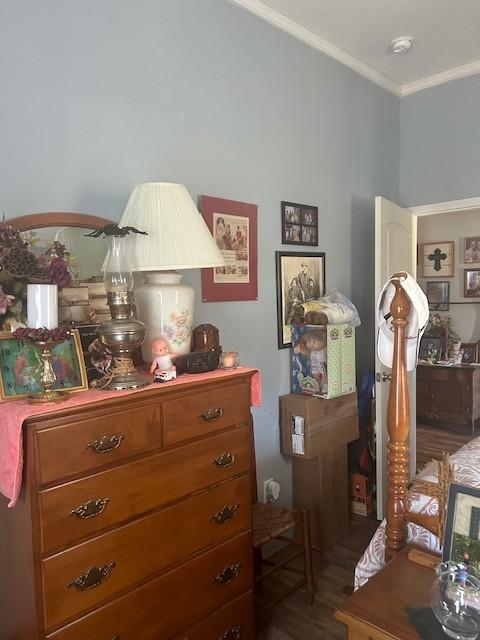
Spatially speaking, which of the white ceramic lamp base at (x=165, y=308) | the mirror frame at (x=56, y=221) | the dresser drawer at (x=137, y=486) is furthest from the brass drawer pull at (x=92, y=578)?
the mirror frame at (x=56, y=221)

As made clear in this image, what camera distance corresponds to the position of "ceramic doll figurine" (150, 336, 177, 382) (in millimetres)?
1494

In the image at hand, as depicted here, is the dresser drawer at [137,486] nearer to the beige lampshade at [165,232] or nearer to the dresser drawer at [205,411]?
the dresser drawer at [205,411]

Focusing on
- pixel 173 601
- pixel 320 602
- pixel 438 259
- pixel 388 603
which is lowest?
pixel 320 602

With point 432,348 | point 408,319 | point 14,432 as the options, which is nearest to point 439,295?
point 432,348

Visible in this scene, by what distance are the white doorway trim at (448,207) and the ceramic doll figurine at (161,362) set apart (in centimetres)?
263

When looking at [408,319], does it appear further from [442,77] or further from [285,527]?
[442,77]

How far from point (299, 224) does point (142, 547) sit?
1.92 meters

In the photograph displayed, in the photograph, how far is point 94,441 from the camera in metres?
1.27

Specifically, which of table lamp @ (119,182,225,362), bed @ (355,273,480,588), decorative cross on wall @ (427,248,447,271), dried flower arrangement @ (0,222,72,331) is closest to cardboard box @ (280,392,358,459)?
bed @ (355,273,480,588)

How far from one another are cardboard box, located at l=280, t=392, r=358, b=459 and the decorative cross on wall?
3.35 m

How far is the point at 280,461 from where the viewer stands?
2.68 metres

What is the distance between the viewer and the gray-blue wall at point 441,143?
3.21 meters

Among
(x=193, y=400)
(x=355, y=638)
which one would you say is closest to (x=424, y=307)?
(x=193, y=400)

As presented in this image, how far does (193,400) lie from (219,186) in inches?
46.1
